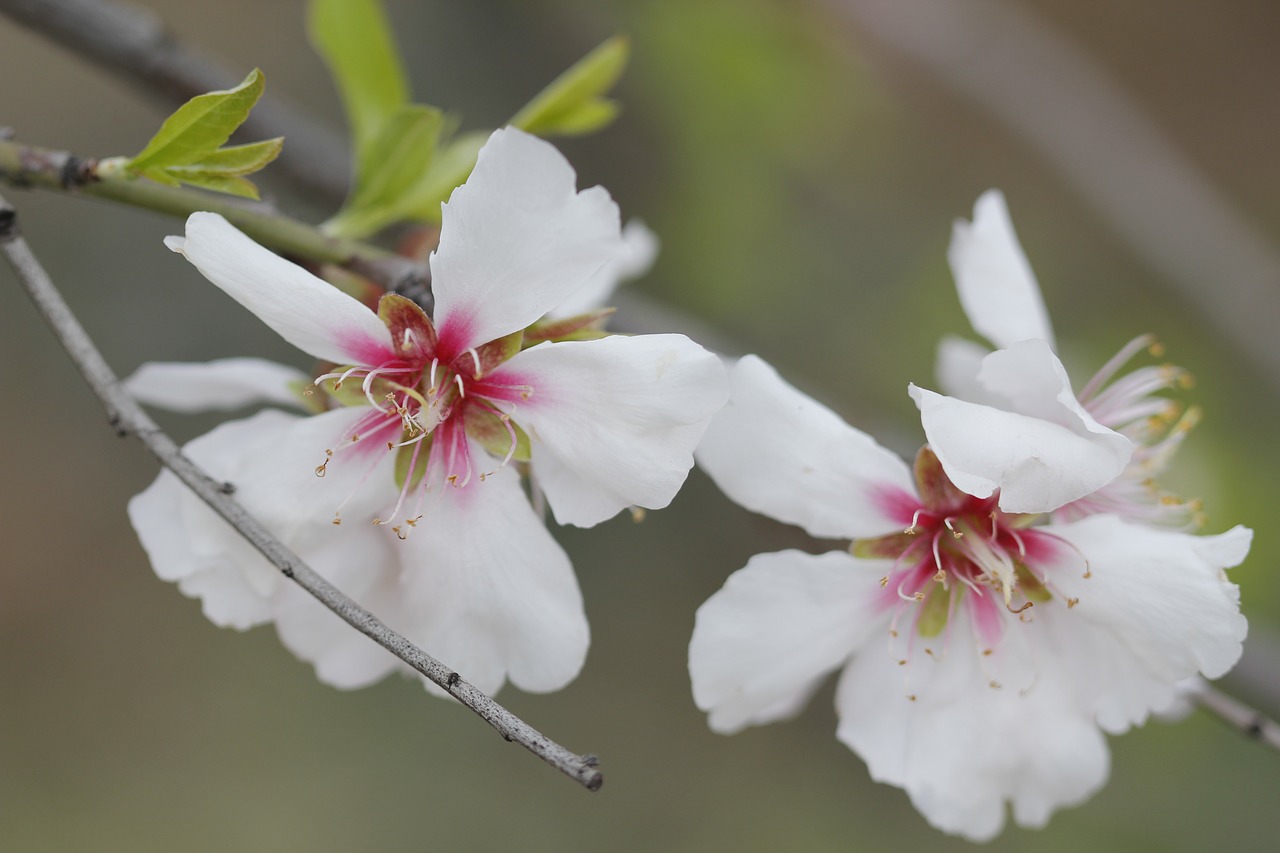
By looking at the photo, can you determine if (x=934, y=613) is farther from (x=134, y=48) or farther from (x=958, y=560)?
(x=134, y=48)

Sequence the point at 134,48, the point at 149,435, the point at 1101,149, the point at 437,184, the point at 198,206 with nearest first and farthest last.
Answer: the point at 149,435
the point at 198,206
the point at 437,184
the point at 134,48
the point at 1101,149

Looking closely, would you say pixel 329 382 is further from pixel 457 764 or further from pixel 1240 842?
pixel 1240 842

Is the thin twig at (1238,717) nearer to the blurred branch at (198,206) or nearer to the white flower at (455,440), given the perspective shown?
the white flower at (455,440)

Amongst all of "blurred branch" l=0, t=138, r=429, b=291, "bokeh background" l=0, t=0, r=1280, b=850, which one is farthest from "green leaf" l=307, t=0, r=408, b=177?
"bokeh background" l=0, t=0, r=1280, b=850

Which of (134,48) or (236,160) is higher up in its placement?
(236,160)

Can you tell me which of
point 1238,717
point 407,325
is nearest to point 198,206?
point 407,325

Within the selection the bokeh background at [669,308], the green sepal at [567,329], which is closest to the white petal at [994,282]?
the green sepal at [567,329]

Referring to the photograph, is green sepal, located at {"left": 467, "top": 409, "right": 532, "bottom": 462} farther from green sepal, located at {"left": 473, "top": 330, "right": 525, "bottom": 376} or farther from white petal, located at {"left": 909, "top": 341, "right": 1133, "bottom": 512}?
white petal, located at {"left": 909, "top": 341, "right": 1133, "bottom": 512}
